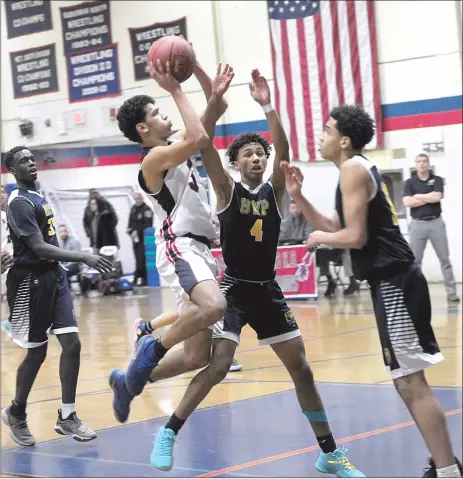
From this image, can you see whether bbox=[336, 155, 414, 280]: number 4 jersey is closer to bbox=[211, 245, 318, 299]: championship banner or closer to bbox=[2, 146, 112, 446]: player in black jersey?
bbox=[2, 146, 112, 446]: player in black jersey

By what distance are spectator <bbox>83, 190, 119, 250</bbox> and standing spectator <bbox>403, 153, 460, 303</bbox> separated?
251 inches

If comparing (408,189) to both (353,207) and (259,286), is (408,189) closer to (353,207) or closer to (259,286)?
(259,286)

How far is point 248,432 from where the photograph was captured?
255 inches

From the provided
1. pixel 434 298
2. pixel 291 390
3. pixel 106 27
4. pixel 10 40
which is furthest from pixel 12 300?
pixel 106 27

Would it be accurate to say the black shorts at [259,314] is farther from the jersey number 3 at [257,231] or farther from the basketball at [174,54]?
the basketball at [174,54]

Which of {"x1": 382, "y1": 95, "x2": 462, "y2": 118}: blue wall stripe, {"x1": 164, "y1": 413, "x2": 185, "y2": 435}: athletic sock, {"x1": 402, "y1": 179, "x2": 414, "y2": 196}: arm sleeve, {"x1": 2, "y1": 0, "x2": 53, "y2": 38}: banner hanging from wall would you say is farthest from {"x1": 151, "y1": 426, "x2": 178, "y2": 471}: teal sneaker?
{"x1": 382, "y1": 95, "x2": 462, "y2": 118}: blue wall stripe

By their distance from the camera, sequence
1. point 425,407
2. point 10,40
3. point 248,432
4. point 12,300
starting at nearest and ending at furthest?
1. point 425,407
2. point 12,300
3. point 248,432
4. point 10,40

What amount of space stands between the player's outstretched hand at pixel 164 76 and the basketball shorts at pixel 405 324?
4.48 ft

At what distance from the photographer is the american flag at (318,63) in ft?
51.5

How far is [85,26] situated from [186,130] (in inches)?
504

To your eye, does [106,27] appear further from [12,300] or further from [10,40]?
[12,300]

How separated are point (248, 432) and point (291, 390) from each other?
1497mm

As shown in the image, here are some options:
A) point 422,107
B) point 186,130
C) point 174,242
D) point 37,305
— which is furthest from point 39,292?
point 422,107

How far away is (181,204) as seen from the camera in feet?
15.4
